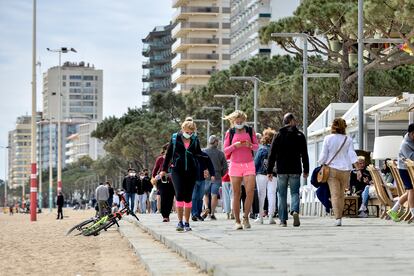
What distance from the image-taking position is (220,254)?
11.3m

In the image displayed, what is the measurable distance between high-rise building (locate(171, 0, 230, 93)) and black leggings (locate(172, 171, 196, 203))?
14619 centimetres

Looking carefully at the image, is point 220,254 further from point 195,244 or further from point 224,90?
point 224,90

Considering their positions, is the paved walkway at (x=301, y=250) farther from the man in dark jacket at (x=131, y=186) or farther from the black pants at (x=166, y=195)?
the man in dark jacket at (x=131, y=186)

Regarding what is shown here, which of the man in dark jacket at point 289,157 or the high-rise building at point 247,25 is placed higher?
the high-rise building at point 247,25

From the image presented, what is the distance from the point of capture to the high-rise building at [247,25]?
130500 millimetres

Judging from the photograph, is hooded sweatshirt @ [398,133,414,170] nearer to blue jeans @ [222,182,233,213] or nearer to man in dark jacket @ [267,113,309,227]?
man in dark jacket @ [267,113,309,227]

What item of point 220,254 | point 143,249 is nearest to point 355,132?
point 143,249

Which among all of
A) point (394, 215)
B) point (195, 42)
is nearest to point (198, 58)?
point (195, 42)

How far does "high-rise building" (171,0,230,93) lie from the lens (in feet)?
540

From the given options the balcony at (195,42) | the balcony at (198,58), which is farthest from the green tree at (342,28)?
the balcony at (195,42)

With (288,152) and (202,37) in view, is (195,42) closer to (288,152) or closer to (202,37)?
(202,37)

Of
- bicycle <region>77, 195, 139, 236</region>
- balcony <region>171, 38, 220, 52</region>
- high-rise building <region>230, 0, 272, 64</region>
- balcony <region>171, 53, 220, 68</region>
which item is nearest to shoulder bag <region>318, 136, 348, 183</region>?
bicycle <region>77, 195, 139, 236</region>

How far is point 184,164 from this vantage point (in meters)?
17.7

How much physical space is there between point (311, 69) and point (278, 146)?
55617 mm
